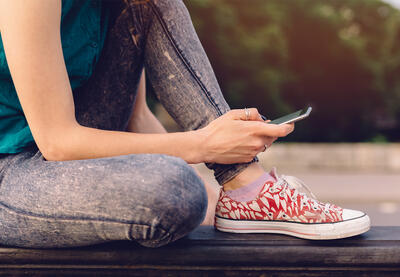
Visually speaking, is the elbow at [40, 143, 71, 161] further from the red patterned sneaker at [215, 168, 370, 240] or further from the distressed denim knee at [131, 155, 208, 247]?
the red patterned sneaker at [215, 168, 370, 240]

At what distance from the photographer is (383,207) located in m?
7.25

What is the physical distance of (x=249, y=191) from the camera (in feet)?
4.21

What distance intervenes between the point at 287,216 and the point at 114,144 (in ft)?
1.57

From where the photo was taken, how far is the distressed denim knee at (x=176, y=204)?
1.01 meters

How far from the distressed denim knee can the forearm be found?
112 mm

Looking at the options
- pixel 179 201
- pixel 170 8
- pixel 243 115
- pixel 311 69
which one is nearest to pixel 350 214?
pixel 243 115

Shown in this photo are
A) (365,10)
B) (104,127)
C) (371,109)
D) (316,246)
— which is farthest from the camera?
(365,10)

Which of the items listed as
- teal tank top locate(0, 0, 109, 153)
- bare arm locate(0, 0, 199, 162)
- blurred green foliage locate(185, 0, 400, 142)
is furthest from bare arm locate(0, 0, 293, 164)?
blurred green foliage locate(185, 0, 400, 142)

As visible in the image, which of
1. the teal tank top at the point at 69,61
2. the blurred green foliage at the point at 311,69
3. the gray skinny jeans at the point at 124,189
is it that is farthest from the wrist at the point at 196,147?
the blurred green foliage at the point at 311,69

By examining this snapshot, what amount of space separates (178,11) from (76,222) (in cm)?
65

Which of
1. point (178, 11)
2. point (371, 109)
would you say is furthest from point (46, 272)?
point (371, 109)

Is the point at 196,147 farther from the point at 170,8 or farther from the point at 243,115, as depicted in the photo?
the point at 170,8

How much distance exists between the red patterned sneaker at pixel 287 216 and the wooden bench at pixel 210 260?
0.16 ft

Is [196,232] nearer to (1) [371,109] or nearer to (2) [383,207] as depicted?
(2) [383,207]
